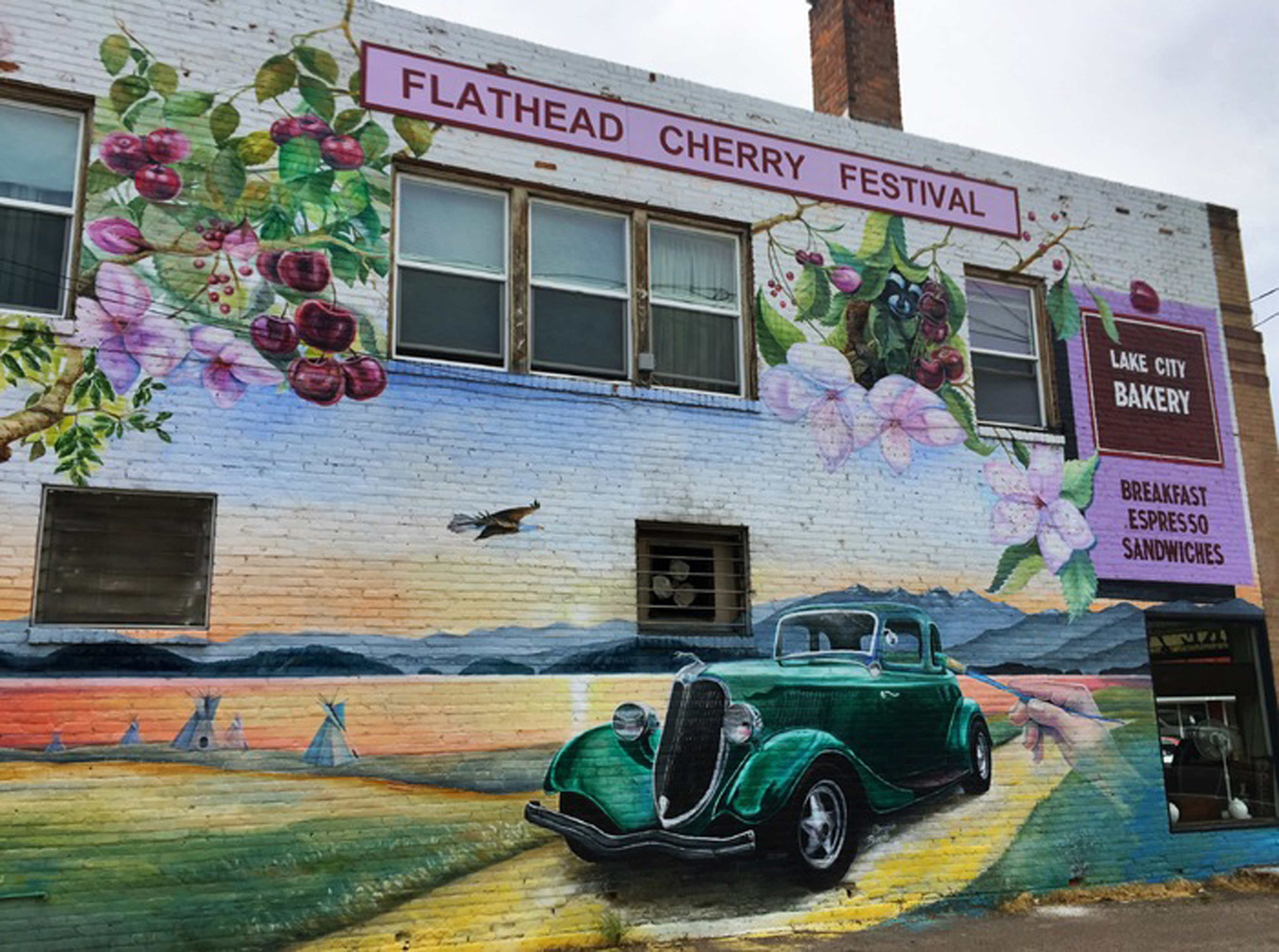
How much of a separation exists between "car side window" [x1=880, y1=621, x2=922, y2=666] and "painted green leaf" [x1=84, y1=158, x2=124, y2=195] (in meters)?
7.08

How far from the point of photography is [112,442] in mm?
8336

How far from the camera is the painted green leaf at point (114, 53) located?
8844 millimetres

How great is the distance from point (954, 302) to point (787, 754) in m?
4.92

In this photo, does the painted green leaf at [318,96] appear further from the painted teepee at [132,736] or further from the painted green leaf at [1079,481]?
the painted green leaf at [1079,481]

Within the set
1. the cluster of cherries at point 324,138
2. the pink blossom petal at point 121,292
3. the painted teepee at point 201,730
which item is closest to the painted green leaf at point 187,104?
the cluster of cherries at point 324,138

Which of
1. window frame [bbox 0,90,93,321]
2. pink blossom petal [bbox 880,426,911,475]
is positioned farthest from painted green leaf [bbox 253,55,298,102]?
pink blossom petal [bbox 880,426,911,475]

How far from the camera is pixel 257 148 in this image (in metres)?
9.16

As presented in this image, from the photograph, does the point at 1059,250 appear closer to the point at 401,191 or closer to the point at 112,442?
the point at 401,191

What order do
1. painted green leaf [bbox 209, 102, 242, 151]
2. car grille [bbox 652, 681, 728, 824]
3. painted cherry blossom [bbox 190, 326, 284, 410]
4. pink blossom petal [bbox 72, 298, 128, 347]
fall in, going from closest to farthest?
pink blossom petal [bbox 72, 298, 128, 347]
painted cherry blossom [bbox 190, 326, 284, 410]
painted green leaf [bbox 209, 102, 242, 151]
car grille [bbox 652, 681, 728, 824]

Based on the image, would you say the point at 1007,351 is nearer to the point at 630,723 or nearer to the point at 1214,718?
the point at 1214,718

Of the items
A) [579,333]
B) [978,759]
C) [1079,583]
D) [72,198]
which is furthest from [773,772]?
[72,198]

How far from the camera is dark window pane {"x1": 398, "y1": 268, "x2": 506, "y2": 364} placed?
9.63 m

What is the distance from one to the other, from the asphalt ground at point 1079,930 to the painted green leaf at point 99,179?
6.86 metres

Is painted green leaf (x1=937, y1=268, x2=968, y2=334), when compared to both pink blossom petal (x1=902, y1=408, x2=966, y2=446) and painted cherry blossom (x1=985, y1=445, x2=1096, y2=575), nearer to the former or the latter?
pink blossom petal (x1=902, y1=408, x2=966, y2=446)
